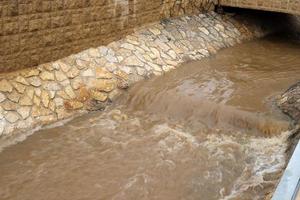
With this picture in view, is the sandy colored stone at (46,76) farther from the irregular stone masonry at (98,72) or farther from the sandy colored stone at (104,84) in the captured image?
the sandy colored stone at (104,84)

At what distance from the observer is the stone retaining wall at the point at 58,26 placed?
6211 mm

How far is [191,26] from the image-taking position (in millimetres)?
9586

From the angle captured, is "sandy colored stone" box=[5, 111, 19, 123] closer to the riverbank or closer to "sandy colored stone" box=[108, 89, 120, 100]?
"sandy colored stone" box=[108, 89, 120, 100]

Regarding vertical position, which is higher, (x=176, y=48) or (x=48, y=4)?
(x=48, y=4)

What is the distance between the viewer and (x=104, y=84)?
714 centimetres

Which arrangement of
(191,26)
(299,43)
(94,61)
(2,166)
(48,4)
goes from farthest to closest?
(299,43) → (191,26) → (94,61) → (48,4) → (2,166)

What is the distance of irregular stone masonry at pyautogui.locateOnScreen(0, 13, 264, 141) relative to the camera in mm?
6168

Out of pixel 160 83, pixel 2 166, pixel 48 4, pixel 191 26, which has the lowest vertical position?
pixel 2 166

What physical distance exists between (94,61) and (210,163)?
309cm

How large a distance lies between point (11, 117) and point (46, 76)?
0.99 meters

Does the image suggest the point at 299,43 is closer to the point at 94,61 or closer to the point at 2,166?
the point at 94,61

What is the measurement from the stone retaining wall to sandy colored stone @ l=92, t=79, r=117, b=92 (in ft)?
2.28

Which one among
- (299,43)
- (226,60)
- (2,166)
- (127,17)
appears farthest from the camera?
(299,43)

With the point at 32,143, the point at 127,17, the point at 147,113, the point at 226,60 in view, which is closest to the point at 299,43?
the point at 226,60
